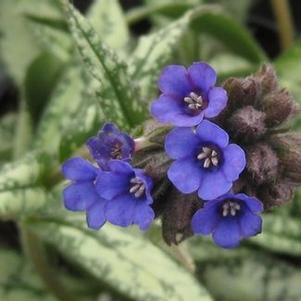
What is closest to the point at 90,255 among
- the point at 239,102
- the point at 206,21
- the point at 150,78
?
the point at 150,78

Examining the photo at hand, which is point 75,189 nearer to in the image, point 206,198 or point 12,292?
point 206,198

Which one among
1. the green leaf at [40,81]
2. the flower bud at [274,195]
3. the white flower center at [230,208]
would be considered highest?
the white flower center at [230,208]

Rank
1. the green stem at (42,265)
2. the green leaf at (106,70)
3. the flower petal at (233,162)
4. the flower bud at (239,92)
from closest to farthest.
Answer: the flower petal at (233,162) < the flower bud at (239,92) < the green leaf at (106,70) < the green stem at (42,265)

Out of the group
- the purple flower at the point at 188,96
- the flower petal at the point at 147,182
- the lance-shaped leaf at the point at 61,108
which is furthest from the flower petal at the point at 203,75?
the lance-shaped leaf at the point at 61,108

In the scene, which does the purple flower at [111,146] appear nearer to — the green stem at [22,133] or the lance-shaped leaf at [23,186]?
the lance-shaped leaf at [23,186]

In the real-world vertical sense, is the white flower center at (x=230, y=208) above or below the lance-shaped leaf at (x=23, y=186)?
above

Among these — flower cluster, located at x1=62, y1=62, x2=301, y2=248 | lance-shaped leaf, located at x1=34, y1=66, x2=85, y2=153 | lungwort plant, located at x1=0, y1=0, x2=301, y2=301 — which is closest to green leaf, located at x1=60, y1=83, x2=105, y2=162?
lungwort plant, located at x1=0, y1=0, x2=301, y2=301

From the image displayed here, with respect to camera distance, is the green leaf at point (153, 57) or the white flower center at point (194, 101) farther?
the green leaf at point (153, 57)

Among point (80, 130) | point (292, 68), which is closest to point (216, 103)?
point (80, 130)

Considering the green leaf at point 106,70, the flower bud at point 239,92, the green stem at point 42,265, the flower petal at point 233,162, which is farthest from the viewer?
the green stem at point 42,265
